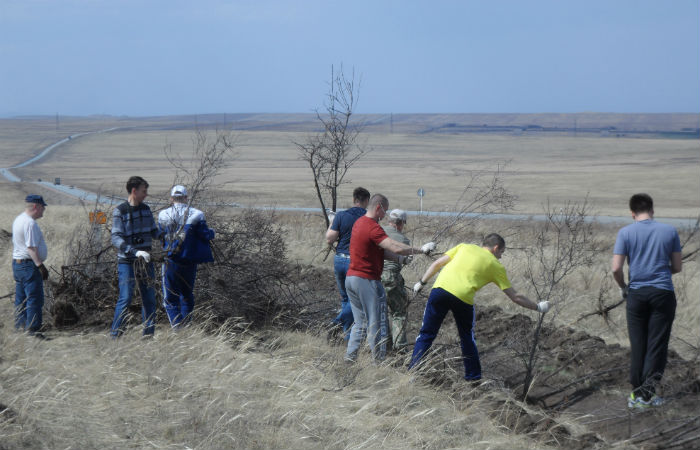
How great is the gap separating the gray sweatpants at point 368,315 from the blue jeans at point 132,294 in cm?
165

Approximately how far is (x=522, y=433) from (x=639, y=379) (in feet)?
4.59

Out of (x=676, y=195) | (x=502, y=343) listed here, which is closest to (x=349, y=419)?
(x=502, y=343)

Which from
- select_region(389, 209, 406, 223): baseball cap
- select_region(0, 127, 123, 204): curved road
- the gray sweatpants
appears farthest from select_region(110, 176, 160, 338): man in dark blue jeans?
select_region(0, 127, 123, 204): curved road

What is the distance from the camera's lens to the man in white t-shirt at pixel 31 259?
21.9 feet

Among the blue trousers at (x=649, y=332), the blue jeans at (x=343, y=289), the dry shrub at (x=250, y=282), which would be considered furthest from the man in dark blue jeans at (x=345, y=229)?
the blue trousers at (x=649, y=332)

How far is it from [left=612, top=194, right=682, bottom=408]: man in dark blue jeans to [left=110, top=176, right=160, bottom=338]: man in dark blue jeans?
3664mm

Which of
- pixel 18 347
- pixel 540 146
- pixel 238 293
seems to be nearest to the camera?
pixel 18 347

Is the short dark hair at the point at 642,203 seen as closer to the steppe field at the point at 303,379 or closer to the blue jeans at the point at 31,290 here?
the steppe field at the point at 303,379

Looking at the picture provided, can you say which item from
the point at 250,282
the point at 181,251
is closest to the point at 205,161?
the point at 181,251

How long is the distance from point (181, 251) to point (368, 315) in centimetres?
166

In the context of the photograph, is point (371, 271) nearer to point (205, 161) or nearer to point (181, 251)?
point (181, 251)

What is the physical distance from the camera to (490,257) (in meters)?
5.79

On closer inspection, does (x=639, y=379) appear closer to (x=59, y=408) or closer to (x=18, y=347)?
(x=59, y=408)

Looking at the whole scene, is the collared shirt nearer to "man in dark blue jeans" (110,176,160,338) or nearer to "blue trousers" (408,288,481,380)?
"man in dark blue jeans" (110,176,160,338)
